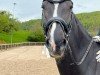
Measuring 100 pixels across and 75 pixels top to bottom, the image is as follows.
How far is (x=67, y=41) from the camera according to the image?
5133 millimetres

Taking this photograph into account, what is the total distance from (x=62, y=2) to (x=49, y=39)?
2.24ft

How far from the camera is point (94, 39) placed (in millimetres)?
6062

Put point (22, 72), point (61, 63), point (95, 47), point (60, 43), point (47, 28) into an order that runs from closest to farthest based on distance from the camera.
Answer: point (60, 43), point (47, 28), point (61, 63), point (95, 47), point (22, 72)

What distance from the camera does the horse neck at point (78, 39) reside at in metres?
5.63

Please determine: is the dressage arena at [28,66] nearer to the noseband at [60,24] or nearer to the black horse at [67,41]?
the black horse at [67,41]

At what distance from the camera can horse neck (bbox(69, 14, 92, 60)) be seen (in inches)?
222

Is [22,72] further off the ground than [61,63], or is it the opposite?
[61,63]

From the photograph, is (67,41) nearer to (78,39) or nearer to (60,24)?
(60,24)

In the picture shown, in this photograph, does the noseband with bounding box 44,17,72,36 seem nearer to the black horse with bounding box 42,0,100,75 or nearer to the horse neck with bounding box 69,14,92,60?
the black horse with bounding box 42,0,100,75

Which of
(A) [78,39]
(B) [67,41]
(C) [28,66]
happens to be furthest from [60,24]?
(C) [28,66]

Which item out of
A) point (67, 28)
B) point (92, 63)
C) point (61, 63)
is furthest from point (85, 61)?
point (67, 28)

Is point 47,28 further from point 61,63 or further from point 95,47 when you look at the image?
point 95,47

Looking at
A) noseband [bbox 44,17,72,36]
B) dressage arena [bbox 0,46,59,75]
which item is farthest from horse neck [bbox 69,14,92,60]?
dressage arena [bbox 0,46,59,75]

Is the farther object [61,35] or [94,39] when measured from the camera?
[94,39]
